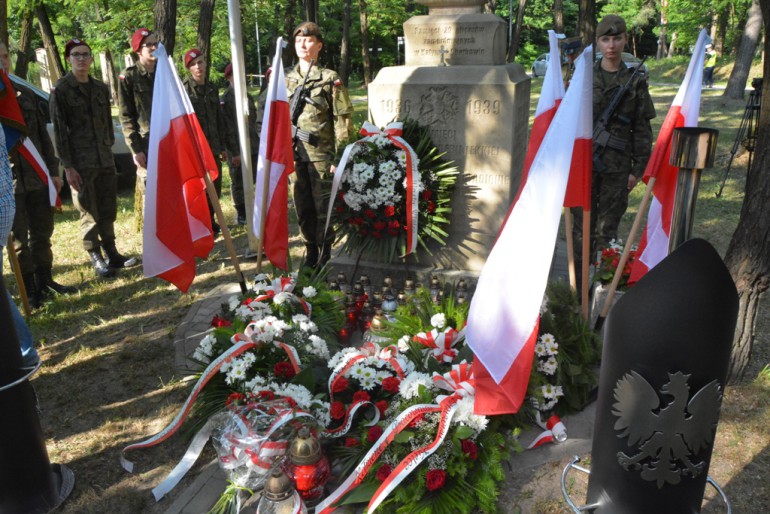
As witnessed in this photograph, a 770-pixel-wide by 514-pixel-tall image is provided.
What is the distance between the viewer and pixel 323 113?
5.44 m

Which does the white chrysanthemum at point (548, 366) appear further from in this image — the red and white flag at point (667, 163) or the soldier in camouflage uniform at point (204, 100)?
the soldier in camouflage uniform at point (204, 100)

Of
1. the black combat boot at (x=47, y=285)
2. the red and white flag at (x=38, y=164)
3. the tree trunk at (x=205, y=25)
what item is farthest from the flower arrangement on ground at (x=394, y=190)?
the tree trunk at (x=205, y=25)

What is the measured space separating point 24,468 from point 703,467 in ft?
9.48

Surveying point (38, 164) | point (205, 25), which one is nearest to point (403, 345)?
point (38, 164)

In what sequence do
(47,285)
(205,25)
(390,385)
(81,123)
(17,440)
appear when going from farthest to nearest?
1. (205,25)
2. (81,123)
3. (47,285)
4. (390,385)
5. (17,440)

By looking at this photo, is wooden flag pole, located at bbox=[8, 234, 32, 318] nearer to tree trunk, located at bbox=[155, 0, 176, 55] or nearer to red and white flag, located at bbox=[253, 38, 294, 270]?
red and white flag, located at bbox=[253, 38, 294, 270]

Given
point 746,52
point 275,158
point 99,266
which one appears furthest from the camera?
point 746,52

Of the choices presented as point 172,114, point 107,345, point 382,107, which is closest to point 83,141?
point 107,345

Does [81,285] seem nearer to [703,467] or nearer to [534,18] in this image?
[703,467]

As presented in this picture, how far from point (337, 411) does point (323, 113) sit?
308 cm

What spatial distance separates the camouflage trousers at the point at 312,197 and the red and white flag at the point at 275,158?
924mm

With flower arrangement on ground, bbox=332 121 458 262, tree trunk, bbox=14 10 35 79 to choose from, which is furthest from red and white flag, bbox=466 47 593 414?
tree trunk, bbox=14 10 35 79

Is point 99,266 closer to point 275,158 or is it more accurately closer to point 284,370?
point 275,158

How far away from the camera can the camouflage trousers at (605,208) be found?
5027 mm
